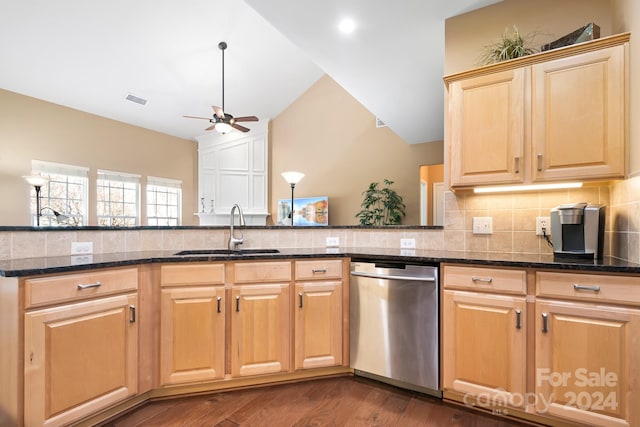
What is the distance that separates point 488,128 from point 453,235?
30.5 inches

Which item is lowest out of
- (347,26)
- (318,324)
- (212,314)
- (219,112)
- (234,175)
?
(318,324)

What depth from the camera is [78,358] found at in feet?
5.03

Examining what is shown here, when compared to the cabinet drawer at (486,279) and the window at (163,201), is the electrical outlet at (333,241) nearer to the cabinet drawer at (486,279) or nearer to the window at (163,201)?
the cabinet drawer at (486,279)

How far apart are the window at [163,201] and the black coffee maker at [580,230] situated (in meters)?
6.60

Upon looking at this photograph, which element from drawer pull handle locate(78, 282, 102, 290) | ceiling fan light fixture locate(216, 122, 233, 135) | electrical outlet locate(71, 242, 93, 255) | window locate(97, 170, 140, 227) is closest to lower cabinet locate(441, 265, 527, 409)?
drawer pull handle locate(78, 282, 102, 290)

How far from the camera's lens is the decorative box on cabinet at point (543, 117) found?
165 centimetres

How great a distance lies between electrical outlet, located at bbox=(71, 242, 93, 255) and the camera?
1957 mm

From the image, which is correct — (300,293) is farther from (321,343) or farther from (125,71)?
(125,71)

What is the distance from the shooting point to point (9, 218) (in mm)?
4543

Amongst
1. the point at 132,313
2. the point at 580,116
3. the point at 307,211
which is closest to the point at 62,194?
the point at 307,211

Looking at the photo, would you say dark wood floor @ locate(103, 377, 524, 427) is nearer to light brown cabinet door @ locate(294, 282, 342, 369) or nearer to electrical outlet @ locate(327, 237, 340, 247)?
light brown cabinet door @ locate(294, 282, 342, 369)

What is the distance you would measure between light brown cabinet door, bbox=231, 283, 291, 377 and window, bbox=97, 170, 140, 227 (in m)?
5.02

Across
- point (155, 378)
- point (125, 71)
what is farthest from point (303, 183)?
point (155, 378)

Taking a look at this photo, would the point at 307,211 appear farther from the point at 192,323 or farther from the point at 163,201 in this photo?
the point at 192,323
